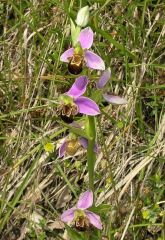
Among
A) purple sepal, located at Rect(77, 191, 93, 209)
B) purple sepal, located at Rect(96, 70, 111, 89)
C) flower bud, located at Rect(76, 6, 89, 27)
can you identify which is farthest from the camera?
purple sepal, located at Rect(77, 191, 93, 209)

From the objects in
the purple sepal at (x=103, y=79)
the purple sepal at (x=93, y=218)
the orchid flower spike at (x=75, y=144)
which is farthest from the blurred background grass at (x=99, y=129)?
the purple sepal at (x=103, y=79)

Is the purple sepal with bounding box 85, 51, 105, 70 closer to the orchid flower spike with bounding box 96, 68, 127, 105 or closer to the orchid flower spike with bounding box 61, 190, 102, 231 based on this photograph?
the orchid flower spike with bounding box 96, 68, 127, 105

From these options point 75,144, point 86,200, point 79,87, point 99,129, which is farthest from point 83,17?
point 99,129

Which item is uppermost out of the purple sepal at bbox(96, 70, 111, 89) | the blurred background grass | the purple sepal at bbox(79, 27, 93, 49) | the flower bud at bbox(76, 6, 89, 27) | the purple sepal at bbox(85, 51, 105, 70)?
the flower bud at bbox(76, 6, 89, 27)

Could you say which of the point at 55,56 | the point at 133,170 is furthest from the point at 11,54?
the point at 133,170

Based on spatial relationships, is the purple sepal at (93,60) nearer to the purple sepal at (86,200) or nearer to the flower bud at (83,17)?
the flower bud at (83,17)

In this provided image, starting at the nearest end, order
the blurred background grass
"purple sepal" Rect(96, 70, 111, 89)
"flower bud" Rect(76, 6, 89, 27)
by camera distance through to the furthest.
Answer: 1. "flower bud" Rect(76, 6, 89, 27)
2. "purple sepal" Rect(96, 70, 111, 89)
3. the blurred background grass

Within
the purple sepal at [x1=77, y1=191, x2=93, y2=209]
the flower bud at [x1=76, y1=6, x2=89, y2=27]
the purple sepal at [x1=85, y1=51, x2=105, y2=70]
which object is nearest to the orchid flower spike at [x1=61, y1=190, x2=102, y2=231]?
the purple sepal at [x1=77, y1=191, x2=93, y2=209]
